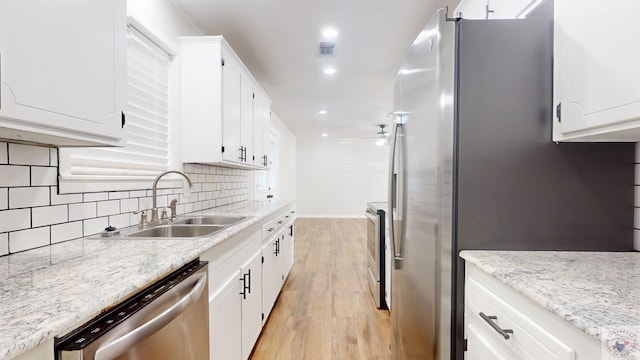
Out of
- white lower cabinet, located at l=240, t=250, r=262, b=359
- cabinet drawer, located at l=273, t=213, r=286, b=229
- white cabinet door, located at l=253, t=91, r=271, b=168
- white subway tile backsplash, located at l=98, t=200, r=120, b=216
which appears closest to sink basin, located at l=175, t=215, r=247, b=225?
white lower cabinet, located at l=240, t=250, r=262, b=359

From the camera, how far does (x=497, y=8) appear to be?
170 centimetres

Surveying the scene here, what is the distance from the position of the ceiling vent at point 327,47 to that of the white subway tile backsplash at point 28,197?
2397mm

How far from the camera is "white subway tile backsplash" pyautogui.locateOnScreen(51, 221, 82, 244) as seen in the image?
4.17 ft

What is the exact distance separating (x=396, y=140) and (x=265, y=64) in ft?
7.32

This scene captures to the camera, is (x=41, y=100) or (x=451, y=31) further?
(x=451, y=31)

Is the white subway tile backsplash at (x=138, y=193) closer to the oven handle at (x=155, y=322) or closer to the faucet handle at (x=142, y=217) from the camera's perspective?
the faucet handle at (x=142, y=217)

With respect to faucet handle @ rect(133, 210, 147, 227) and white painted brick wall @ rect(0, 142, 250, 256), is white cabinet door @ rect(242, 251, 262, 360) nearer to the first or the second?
faucet handle @ rect(133, 210, 147, 227)

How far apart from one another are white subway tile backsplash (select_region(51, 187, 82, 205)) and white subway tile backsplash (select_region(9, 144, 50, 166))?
0.13 m

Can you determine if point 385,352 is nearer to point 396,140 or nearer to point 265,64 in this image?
point 396,140

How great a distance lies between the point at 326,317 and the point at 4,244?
221 centimetres

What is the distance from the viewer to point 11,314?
1.98 feet

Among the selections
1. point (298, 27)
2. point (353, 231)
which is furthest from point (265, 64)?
point (353, 231)

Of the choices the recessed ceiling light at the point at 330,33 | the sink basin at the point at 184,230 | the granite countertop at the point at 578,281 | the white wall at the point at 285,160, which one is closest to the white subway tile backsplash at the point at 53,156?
the sink basin at the point at 184,230

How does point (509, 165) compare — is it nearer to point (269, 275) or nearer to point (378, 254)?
point (378, 254)
